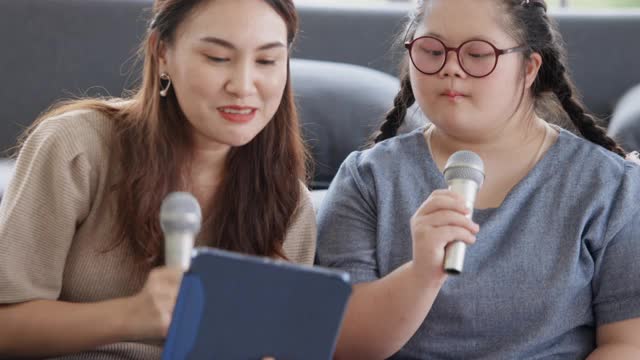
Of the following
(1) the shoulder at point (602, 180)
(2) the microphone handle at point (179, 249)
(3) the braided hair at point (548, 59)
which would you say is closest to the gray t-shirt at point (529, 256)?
(1) the shoulder at point (602, 180)

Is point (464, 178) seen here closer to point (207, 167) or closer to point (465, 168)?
point (465, 168)

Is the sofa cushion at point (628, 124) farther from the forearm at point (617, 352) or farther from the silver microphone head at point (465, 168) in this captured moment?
the silver microphone head at point (465, 168)

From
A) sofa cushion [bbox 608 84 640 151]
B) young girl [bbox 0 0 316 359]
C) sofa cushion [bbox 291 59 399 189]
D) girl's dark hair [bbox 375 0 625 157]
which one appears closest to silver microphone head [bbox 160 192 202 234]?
young girl [bbox 0 0 316 359]

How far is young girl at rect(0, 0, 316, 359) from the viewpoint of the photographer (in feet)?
4.74

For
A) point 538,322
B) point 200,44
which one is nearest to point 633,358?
point 538,322

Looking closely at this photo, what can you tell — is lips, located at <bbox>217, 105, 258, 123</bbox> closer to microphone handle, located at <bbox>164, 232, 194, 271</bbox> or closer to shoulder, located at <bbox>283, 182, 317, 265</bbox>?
shoulder, located at <bbox>283, 182, 317, 265</bbox>

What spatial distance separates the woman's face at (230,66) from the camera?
145 cm

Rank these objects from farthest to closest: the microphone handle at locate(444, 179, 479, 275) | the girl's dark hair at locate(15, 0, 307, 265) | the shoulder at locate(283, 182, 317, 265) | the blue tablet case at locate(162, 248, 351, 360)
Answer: the shoulder at locate(283, 182, 317, 265)
the girl's dark hair at locate(15, 0, 307, 265)
the microphone handle at locate(444, 179, 479, 275)
the blue tablet case at locate(162, 248, 351, 360)

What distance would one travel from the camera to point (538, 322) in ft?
4.96

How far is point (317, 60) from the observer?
2.70 meters

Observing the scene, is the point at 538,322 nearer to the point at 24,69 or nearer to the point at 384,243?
the point at 384,243

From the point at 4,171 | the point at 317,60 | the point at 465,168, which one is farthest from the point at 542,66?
the point at 4,171

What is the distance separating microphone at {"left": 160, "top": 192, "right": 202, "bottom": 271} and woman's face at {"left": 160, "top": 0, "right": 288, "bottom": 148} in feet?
1.11

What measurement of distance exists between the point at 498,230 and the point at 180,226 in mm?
597
